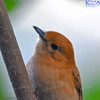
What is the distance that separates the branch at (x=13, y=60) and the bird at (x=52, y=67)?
41cm

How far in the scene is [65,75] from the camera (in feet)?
5.47

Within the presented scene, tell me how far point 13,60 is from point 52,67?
561 mm

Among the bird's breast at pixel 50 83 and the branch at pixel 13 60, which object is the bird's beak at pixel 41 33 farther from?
the branch at pixel 13 60

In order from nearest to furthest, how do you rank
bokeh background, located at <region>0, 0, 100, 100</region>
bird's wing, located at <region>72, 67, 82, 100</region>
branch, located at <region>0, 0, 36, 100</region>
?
branch, located at <region>0, 0, 36, 100</region>
bokeh background, located at <region>0, 0, 100, 100</region>
bird's wing, located at <region>72, 67, 82, 100</region>

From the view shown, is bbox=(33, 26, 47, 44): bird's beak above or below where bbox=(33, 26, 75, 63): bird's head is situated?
above

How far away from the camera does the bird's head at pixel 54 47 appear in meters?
1.59

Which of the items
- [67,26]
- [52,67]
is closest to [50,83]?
[52,67]

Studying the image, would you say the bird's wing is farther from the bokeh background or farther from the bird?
the bokeh background

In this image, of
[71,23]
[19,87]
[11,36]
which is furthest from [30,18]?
[19,87]

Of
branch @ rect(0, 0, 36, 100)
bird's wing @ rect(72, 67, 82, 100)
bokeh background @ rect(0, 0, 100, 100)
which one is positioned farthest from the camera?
bird's wing @ rect(72, 67, 82, 100)

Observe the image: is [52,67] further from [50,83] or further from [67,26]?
[67,26]

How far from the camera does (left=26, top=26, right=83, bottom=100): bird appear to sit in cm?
158

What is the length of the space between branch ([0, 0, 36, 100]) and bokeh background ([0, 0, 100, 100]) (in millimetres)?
213

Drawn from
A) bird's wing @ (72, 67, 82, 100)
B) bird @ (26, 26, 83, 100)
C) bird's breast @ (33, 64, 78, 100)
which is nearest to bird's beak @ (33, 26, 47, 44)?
bird @ (26, 26, 83, 100)
